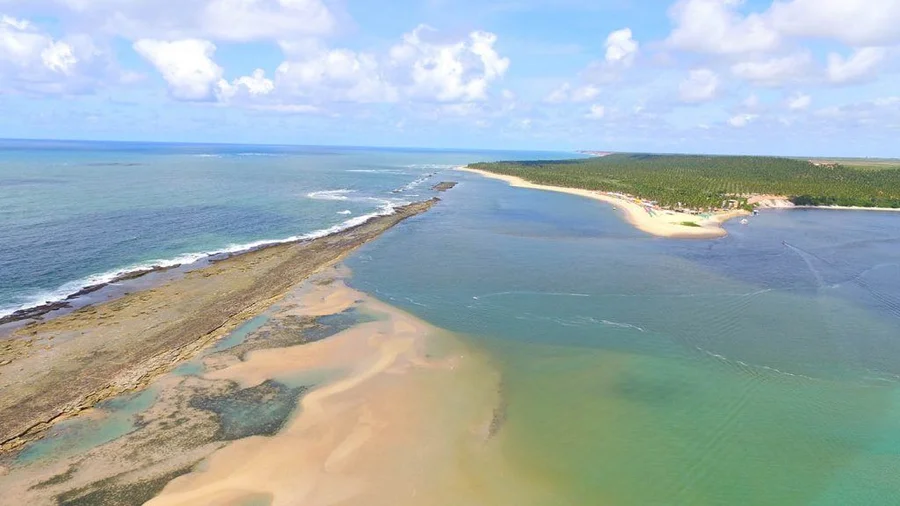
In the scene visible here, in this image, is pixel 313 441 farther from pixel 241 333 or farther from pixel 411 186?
pixel 411 186

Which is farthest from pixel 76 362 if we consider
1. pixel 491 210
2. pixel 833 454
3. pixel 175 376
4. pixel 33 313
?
pixel 491 210

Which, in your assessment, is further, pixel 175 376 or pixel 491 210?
pixel 491 210

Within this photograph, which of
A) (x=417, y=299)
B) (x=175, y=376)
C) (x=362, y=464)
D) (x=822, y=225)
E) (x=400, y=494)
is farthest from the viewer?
(x=822, y=225)

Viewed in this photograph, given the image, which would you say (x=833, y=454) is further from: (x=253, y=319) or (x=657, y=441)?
(x=253, y=319)

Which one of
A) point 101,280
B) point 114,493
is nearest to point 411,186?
point 101,280

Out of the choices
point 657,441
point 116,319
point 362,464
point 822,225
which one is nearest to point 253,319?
point 116,319

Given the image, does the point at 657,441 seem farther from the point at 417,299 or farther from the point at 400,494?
the point at 417,299

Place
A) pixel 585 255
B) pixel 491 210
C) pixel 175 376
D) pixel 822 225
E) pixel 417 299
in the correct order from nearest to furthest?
pixel 175 376 < pixel 417 299 < pixel 585 255 < pixel 822 225 < pixel 491 210
